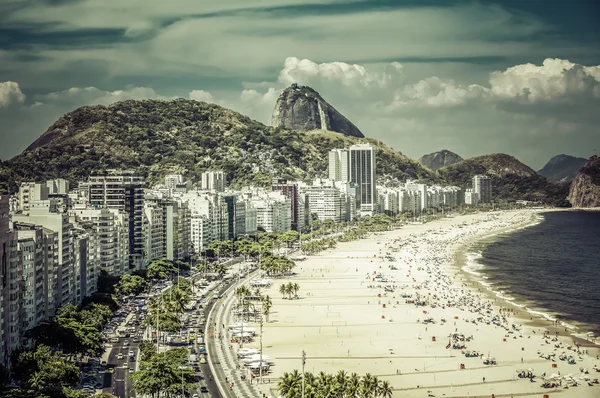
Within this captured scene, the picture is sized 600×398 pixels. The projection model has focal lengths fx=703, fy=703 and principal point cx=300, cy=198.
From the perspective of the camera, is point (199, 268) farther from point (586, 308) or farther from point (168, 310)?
point (586, 308)

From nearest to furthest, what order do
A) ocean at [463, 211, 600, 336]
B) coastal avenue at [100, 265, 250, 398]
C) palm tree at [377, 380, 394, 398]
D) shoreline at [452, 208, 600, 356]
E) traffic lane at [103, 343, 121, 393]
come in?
1. palm tree at [377, 380, 394, 398]
2. coastal avenue at [100, 265, 250, 398]
3. traffic lane at [103, 343, 121, 393]
4. shoreline at [452, 208, 600, 356]
5. ocean at [463, 211, 600, 336]

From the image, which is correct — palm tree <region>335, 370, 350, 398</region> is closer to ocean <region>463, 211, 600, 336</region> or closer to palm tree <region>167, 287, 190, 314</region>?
palm tree <region>167, 287, 190, 314</region>

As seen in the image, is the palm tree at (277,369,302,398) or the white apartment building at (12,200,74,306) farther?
the white apartment building at (12,200,74,306)

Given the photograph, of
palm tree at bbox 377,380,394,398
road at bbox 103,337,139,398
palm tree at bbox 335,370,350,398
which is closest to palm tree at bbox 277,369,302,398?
palm tree at bbox 335,370,350,398

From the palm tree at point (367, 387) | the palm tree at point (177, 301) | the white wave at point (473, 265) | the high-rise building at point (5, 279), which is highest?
the high-rise building at point (5, 279)

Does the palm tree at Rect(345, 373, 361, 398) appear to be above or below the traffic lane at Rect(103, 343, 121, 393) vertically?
above

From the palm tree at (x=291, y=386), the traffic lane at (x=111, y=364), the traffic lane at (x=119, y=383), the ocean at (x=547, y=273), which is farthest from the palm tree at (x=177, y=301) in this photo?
the ocean at (x=547, y=273)

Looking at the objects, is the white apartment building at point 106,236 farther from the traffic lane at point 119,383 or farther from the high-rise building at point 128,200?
the traffic lane at point 119,383
